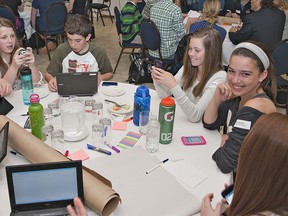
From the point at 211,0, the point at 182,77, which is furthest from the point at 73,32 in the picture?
the point at 211,0

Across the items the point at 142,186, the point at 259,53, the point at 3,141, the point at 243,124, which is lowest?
the point at 142,186

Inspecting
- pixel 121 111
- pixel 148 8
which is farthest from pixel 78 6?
pixel 121 111

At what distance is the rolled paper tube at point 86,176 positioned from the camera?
1.29 m

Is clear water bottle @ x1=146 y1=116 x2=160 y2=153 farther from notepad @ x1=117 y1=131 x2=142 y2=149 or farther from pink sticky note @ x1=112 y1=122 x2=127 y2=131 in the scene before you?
Answer: pink sticky note @ x1=112 y1=122 x2=127 y2=131

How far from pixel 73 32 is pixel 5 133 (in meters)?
1.27

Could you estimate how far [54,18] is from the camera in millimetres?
4996

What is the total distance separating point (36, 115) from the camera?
1728mm

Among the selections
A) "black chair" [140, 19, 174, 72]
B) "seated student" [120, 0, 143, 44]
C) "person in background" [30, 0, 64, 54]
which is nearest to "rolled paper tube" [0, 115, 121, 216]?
"black chair" [140, 19, 174, 72]

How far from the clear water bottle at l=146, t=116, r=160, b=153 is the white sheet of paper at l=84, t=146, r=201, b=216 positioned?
0.14 feet

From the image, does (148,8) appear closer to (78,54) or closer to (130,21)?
(130,21)

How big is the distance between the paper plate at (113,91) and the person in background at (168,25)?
5.98 feet

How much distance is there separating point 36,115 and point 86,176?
55 centimetres

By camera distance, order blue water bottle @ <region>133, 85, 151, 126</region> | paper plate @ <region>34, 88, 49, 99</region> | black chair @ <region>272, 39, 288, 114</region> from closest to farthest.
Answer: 1. blue water bottle @ <region>133, 85, 151, 126</region>
2. paper plate @ <region>34, 88, 49, 99</region>
3. black chair @ <region>272, 39, 288, 114</region>

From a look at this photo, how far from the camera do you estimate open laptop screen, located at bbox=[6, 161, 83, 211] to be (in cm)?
121
